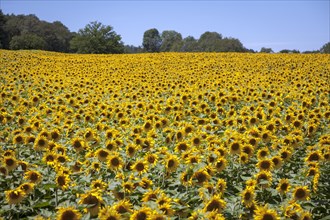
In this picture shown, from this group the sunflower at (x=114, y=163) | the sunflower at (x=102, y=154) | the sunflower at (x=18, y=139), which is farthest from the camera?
the sunflower at (x=18, y=139)

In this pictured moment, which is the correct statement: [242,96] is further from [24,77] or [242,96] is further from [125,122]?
[24,77]

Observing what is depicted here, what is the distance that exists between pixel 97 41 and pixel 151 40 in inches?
2970

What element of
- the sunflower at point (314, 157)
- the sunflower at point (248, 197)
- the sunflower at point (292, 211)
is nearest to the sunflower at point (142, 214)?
the sunflower at point (248, 197)

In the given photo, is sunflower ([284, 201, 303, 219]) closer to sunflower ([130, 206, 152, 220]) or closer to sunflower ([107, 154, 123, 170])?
sunflower ([130, 206, 152, 220])

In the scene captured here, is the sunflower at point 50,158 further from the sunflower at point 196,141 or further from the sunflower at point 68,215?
the sunflower at point 196,141

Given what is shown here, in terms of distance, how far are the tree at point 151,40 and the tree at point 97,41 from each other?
68435mm

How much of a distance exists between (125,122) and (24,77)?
31.7ft

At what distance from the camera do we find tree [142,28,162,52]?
132 meters

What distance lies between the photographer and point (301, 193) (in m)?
4.34

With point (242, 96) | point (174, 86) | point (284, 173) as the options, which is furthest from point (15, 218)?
point (174, 86)

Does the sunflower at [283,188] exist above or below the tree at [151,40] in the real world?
below

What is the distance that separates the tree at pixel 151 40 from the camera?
5182 inches

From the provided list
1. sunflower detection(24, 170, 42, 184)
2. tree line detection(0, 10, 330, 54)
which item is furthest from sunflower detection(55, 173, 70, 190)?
tree line detection(0, 10, 330, 54)

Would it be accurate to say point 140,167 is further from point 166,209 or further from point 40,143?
point 40,143
